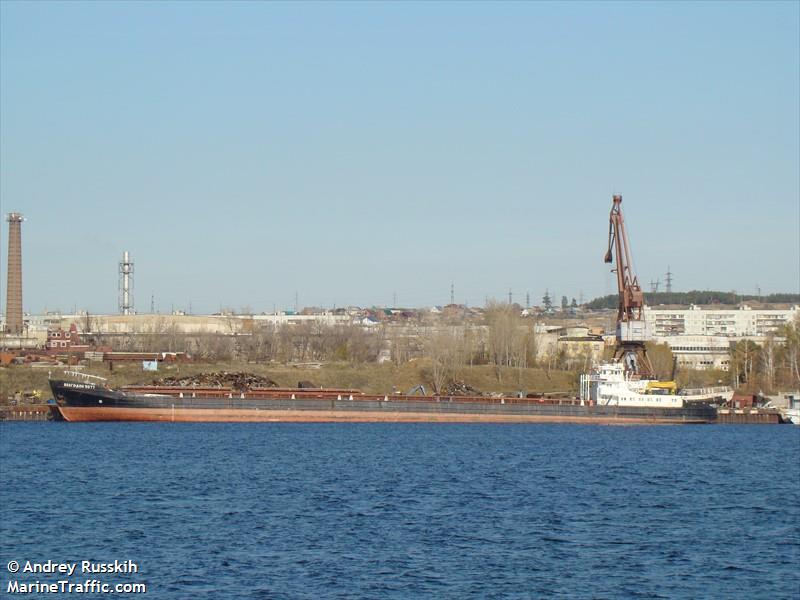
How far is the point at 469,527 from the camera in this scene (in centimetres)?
2969

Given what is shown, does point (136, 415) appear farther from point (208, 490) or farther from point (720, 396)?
point (720, 396)

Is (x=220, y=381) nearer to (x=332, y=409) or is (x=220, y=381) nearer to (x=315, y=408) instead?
(x=315, y=408)

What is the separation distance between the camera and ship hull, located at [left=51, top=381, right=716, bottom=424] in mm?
67562

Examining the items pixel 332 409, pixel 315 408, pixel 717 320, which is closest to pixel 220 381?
pixel 315 408

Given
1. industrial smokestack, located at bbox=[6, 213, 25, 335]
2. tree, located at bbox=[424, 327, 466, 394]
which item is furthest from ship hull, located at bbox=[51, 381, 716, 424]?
industrial smokestack, located at bbox=[6, 213, 25, 335]

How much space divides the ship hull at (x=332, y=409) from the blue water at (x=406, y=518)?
13.6 meters

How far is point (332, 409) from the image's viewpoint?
233 ft

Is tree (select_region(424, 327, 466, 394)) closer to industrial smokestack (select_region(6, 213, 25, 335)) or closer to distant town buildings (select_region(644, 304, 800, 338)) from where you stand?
industrial smokestack (select_region(6, 213, 25, 335))

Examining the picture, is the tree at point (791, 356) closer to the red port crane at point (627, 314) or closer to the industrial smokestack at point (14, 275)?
the red port crane at point (627, 314)

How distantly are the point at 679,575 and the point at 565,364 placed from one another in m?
83.2

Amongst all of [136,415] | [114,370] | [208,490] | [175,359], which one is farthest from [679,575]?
[175,359]

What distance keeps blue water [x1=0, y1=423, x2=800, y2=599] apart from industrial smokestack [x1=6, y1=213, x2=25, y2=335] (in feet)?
222

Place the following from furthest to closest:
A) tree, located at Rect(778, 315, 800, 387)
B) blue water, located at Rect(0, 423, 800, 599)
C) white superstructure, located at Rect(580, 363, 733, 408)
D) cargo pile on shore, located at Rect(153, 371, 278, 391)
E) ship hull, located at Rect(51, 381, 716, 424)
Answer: tree, located at Rect(778, 315, 800, 387) → cargo pile on shore, located at Rect(153, 371, 278, 391) → white superstructure, located at Rect(580, 363, 733, 408) → ship hull, located at Rect(51, 381, 716, 424) → blue water, located at Rect(0, 423, 800, 599)

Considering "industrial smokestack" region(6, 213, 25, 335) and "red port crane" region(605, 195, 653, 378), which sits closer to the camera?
"red port crane" region(605, 195, 653, 378)
